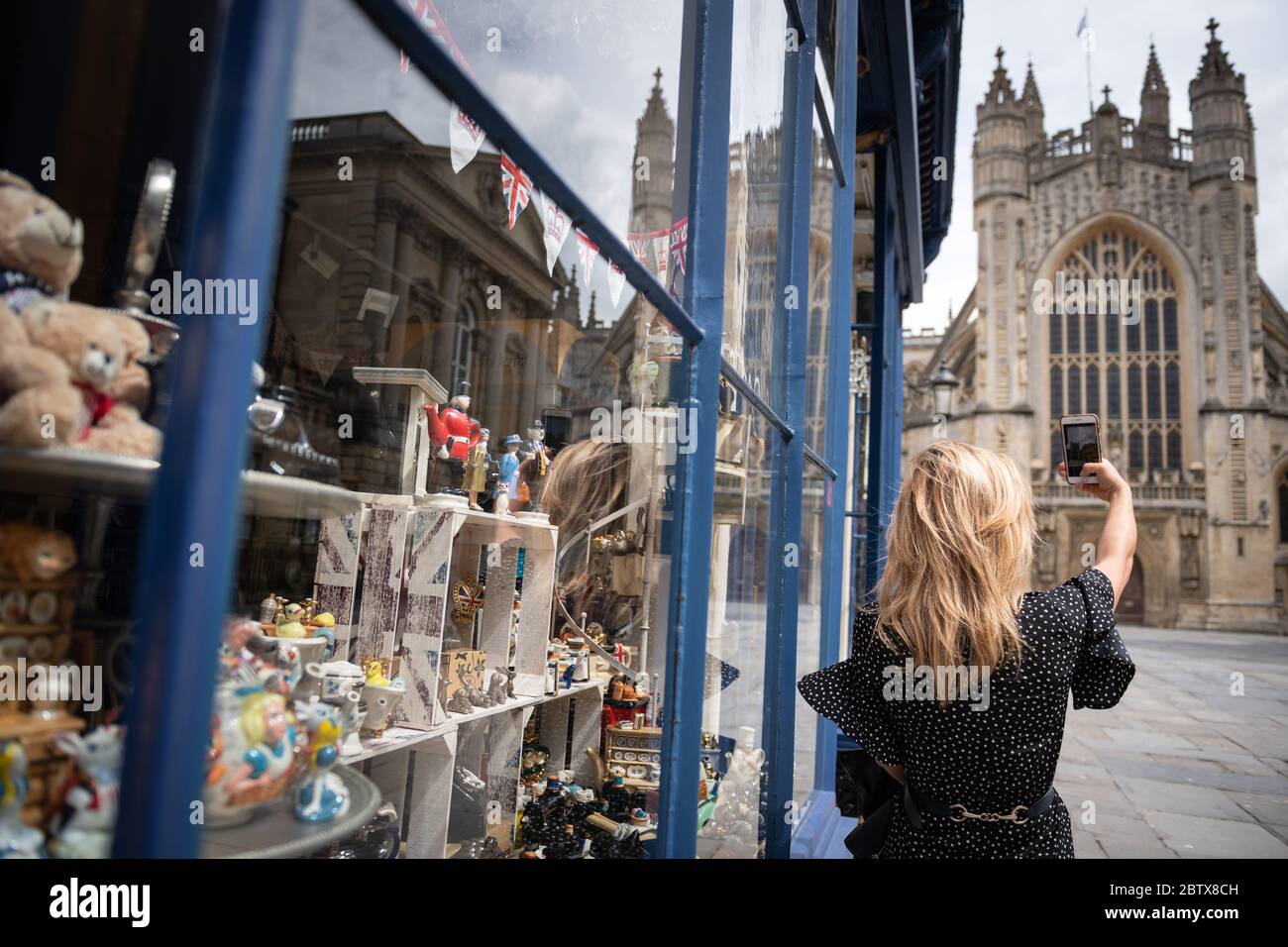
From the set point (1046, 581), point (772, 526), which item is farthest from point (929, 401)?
point (772, 526)

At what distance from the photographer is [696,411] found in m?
1.58

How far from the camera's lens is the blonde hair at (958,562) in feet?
4.38

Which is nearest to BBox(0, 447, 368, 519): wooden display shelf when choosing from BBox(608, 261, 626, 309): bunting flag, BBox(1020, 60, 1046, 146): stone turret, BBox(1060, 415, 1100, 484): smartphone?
BBox(608, 261, 626, 309): bunting flag

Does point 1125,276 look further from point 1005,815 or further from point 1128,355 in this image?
point 1005,815

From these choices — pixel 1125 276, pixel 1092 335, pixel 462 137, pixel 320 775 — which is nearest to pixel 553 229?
pixel 462 137

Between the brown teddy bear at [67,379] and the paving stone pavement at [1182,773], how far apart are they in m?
4.17

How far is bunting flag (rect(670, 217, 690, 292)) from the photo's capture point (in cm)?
164

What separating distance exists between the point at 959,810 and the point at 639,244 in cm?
124

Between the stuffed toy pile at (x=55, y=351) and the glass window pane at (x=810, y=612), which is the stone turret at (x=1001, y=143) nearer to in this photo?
the glass window pane at (x=810, y=612)

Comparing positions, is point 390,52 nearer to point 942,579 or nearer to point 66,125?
point 66,125

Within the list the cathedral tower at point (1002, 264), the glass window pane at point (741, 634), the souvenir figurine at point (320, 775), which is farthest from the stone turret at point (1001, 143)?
the souvenir figurine at point (320, 775)

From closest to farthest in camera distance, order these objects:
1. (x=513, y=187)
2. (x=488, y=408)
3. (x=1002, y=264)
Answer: (x=513, y=187) → (x=488, y=408) → (x=1002, y=264)

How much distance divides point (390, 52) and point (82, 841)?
0.81 meters

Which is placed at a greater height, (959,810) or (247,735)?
(247,735)
